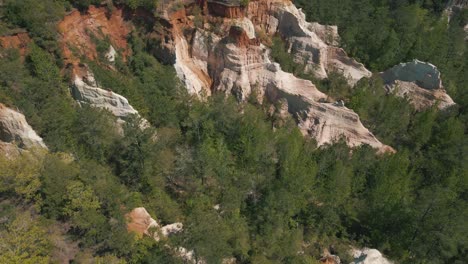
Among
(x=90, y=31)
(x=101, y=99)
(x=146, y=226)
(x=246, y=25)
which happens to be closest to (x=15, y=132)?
(x=101, y=99)

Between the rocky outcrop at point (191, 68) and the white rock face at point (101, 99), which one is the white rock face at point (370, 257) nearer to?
the rocky outcrop at point (191, 68)

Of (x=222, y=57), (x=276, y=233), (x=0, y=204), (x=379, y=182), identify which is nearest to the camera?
(x=0, y=204)

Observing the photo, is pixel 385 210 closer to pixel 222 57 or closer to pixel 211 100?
pixel 211 100

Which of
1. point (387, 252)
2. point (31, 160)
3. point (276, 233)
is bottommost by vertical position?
point (387, 252)

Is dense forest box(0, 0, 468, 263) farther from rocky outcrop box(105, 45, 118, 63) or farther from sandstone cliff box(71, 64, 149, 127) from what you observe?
sandstone cliff box(71, 64, 149, 127)

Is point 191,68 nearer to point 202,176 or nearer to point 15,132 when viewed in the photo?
point 202,176

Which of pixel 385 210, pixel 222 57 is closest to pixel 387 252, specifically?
pixel 385 210
